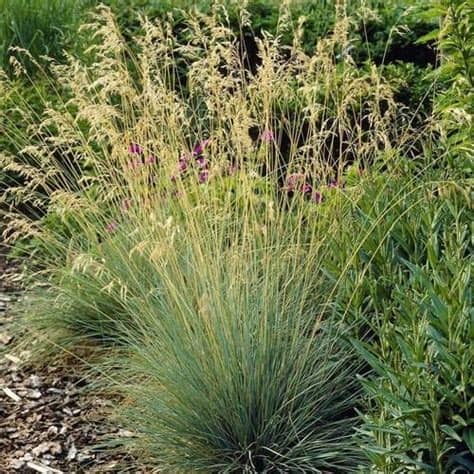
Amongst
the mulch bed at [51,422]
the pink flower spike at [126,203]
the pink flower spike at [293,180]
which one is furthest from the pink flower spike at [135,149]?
the mulch bed at [51,422]

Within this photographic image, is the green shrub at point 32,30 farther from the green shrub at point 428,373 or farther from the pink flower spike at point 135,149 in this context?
the green shrub at point 428,373

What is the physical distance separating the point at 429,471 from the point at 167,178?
171cm

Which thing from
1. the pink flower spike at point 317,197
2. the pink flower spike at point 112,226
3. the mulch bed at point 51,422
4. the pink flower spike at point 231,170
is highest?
the pink flower spike at point 231,170

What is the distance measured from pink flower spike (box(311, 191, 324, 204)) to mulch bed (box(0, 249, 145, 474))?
3.74 ft

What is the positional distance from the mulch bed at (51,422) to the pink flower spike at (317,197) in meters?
1.14

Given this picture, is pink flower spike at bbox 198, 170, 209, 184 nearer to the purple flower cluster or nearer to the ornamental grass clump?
the ornamental grass clump

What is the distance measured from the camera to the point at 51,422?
366 cm

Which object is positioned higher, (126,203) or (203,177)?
(126,203)

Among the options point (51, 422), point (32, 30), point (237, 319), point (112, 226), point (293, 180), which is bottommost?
point (51, 422)

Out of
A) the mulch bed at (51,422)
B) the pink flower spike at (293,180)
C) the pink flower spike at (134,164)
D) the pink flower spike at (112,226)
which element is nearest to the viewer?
the mulch bed at (51,422)

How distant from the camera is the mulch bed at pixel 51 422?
341 cm

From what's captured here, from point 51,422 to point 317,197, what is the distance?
144cm

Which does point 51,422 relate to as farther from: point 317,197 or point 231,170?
point 317,197

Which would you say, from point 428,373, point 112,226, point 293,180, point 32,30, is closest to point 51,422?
point 112,226
